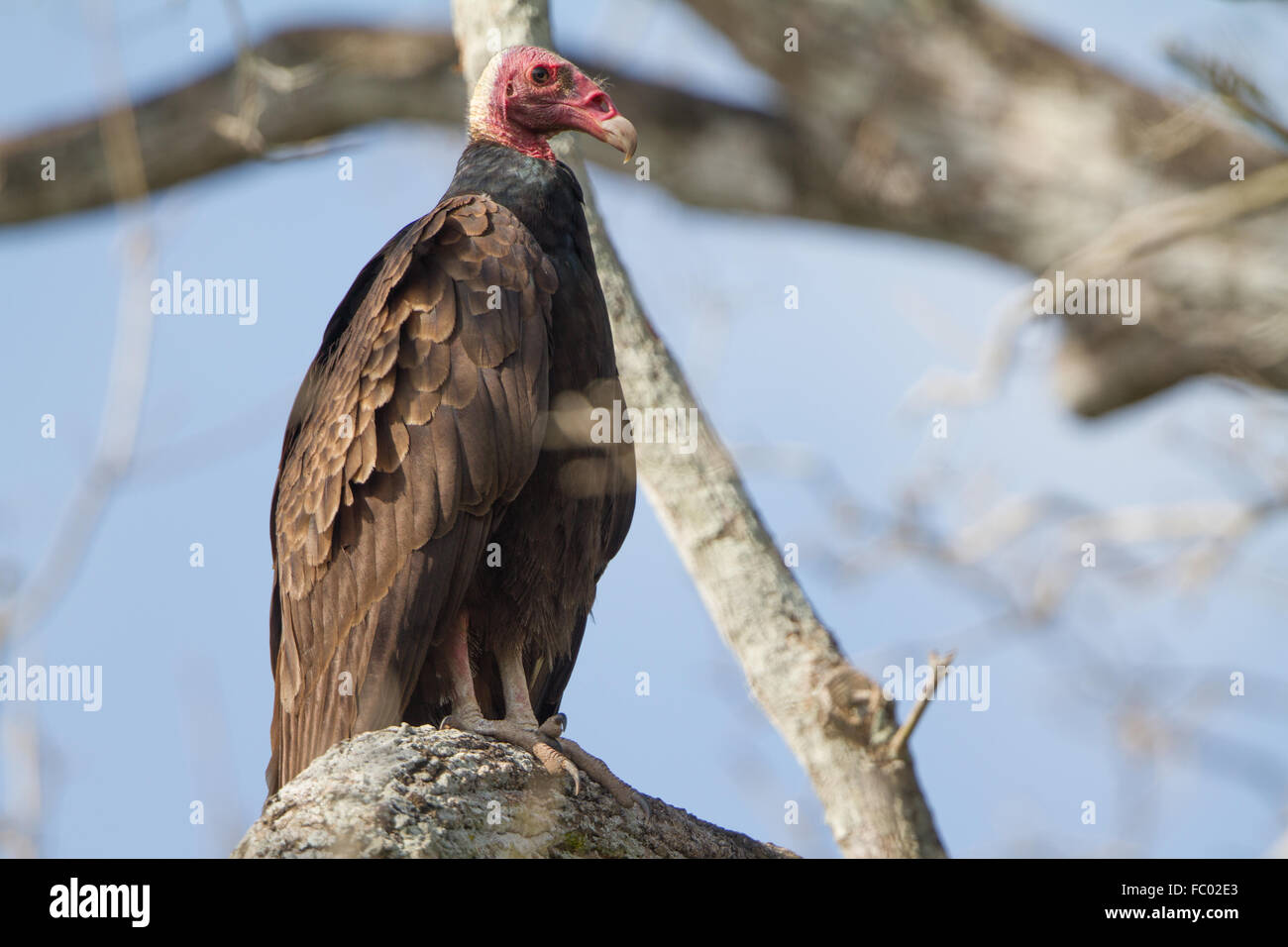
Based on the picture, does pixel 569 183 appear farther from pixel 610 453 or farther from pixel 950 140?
pixel 950 140

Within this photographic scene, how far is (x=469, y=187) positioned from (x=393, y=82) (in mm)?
5253

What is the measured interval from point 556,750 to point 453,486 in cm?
76

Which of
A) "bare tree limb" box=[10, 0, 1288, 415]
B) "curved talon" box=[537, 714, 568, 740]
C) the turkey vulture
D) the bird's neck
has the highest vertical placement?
"bare tree limb" box=[10, 0, 1288, 415]

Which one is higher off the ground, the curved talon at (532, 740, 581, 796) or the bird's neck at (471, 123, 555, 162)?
the bird's neck at (471, 123, 555, 162)

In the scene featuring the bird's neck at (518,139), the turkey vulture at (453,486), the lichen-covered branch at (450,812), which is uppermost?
the bird's neck at (518,139)

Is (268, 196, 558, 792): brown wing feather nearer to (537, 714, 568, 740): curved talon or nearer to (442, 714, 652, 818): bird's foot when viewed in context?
(442, 714, 652, 818): bird's foot

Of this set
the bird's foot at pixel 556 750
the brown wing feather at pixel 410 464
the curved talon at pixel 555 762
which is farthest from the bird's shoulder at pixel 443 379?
the curved talon at pixel 555 762

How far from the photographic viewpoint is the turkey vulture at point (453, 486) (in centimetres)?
390

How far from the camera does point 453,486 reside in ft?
12.7

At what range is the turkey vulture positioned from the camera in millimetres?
3896
